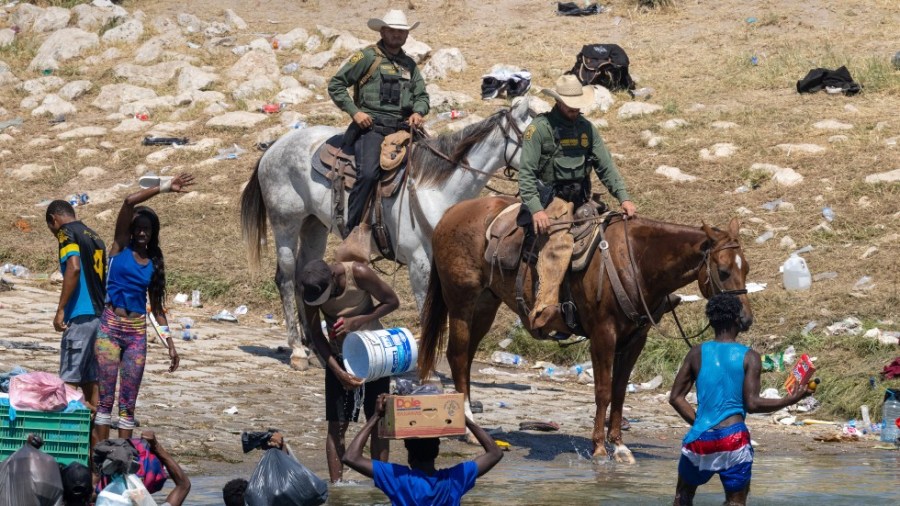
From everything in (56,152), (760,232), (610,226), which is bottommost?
(56,152)

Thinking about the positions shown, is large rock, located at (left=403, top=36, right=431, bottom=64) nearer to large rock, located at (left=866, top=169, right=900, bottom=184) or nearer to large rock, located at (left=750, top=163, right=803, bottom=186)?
large rock, located at (left=750, top=163, right=803, bottom=186)

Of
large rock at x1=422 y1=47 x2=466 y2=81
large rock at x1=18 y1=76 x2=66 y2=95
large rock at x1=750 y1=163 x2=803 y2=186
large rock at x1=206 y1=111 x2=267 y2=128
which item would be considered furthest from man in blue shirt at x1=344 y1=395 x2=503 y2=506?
large rock at x1=18 y1=76 x2=66 y2=95

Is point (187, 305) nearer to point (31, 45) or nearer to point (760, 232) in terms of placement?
point (760, 232)

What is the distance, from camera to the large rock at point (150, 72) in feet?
76.6

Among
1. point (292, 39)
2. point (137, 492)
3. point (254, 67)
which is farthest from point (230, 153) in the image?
point (137, 492)

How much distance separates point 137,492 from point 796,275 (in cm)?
880

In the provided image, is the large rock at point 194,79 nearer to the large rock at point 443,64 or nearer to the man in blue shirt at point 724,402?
the large rock at point 443,64

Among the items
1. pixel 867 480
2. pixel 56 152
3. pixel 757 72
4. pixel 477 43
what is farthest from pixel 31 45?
pixel 867 480

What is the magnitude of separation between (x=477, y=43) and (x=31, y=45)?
7599 millimetres

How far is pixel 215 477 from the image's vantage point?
9.48 meters

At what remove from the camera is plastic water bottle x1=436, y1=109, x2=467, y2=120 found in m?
19.9

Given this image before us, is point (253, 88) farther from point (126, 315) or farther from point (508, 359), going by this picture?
point (126, 315)

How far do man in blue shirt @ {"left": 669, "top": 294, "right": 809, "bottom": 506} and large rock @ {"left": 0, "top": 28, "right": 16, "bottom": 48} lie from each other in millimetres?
19893

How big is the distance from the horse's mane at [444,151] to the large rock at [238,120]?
347 inches
